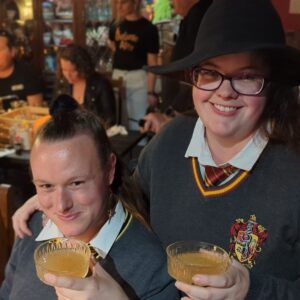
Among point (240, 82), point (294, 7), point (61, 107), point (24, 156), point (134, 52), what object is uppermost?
point (294, 7)

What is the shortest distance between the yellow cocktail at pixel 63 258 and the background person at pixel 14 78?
280 cm

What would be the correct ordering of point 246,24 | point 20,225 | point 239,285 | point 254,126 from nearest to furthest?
point 239,285 < point 246,24 < point 254,126 < point 20,225

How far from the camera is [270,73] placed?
4.01ft

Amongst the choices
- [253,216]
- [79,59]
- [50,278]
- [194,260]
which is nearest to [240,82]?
[253,216]

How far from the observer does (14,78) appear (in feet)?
12.7

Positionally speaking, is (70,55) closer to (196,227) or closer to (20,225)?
(20,225)

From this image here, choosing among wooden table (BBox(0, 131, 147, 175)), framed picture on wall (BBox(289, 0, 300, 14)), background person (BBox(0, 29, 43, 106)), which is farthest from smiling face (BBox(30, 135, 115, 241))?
framed picture on wall (BBox(289, 0, 300, 14))

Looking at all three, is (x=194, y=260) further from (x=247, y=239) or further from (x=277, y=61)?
(x=277, y=61)

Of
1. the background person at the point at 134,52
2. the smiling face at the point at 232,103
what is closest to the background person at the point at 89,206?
the smiling face at the point at 232,103

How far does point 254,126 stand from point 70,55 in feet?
9.01

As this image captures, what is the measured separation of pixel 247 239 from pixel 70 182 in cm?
54

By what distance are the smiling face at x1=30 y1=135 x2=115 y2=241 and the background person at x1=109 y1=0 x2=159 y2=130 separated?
3297 mm

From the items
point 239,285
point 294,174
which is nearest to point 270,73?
point 294,174

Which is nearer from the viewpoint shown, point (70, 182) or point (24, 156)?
point (70, 182)
